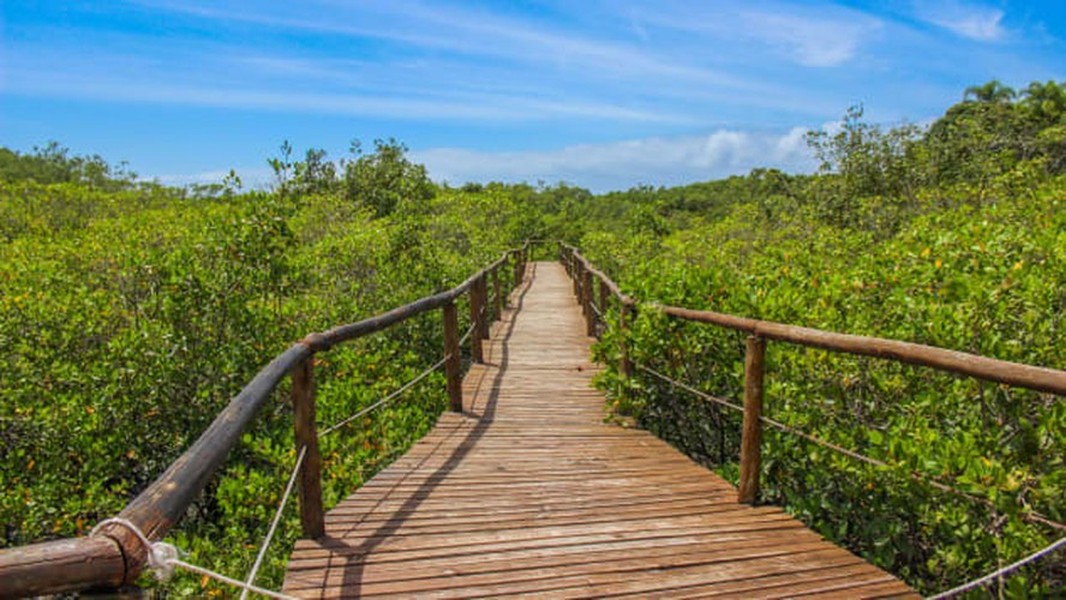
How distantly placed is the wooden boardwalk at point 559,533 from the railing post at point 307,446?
84 mm

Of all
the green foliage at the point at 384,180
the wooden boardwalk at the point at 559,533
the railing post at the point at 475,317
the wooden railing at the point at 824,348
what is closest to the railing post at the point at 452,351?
the wooden boardwalk at the point at 559,533

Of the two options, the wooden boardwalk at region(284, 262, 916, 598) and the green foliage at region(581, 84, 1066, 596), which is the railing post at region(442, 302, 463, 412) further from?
the green foliage at region(581, 84, 1066, 596)

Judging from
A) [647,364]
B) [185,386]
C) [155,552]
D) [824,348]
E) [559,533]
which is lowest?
[185,386]

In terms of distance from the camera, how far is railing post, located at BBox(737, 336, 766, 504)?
3.10m

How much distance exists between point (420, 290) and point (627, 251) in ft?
25.7

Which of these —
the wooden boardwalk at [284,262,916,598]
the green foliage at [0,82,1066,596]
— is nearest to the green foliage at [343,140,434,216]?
the green foliage at [0,82,1066,596]

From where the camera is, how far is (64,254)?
10273 millimetres

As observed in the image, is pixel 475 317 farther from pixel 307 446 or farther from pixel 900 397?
pixel 900 397

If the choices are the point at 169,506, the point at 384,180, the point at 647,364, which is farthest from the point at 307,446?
the point at 384,180

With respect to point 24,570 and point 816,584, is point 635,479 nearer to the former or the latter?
point 816,584

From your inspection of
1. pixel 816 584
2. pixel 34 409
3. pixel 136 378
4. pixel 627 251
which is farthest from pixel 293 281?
pixel 627 251

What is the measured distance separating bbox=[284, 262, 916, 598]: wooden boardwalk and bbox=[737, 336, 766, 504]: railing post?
11 centimetres

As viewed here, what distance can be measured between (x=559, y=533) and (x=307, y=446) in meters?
1.16

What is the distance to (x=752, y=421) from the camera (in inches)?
124
